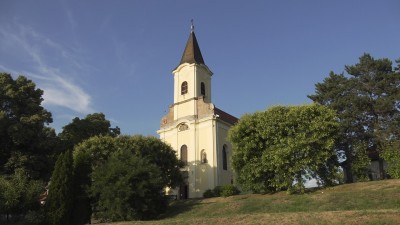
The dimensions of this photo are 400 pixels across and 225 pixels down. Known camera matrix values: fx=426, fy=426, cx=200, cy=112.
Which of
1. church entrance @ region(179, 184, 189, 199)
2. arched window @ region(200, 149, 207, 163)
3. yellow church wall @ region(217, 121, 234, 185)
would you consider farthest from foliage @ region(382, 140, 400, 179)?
church entrance @ region(179, 184, 189, 199)

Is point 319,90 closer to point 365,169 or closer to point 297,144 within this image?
point 365,169

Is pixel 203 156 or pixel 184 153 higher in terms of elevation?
pixel 184 153

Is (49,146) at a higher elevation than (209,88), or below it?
below

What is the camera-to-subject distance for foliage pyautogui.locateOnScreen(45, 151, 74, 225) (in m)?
28.2

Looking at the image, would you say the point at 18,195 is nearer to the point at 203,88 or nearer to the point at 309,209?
the point at 309,209

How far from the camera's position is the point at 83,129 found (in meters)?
45.3

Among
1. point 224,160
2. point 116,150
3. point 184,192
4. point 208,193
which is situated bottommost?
point 208,193

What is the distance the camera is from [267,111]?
1409 inches

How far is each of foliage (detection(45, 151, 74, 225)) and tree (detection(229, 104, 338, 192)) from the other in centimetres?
1338

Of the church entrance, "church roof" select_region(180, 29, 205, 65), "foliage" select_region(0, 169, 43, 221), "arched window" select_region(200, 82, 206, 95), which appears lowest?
"foliage" select_region(0, 169, 43, 221)

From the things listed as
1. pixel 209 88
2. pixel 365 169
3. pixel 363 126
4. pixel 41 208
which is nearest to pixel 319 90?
pixel 363 126

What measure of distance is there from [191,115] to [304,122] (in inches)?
607

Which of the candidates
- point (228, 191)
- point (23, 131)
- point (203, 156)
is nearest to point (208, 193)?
point (228, 191)

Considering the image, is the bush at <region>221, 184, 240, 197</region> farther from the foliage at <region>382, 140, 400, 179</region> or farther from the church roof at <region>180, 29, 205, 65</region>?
the church roof at <region>180, 29, 205, 65</region>
